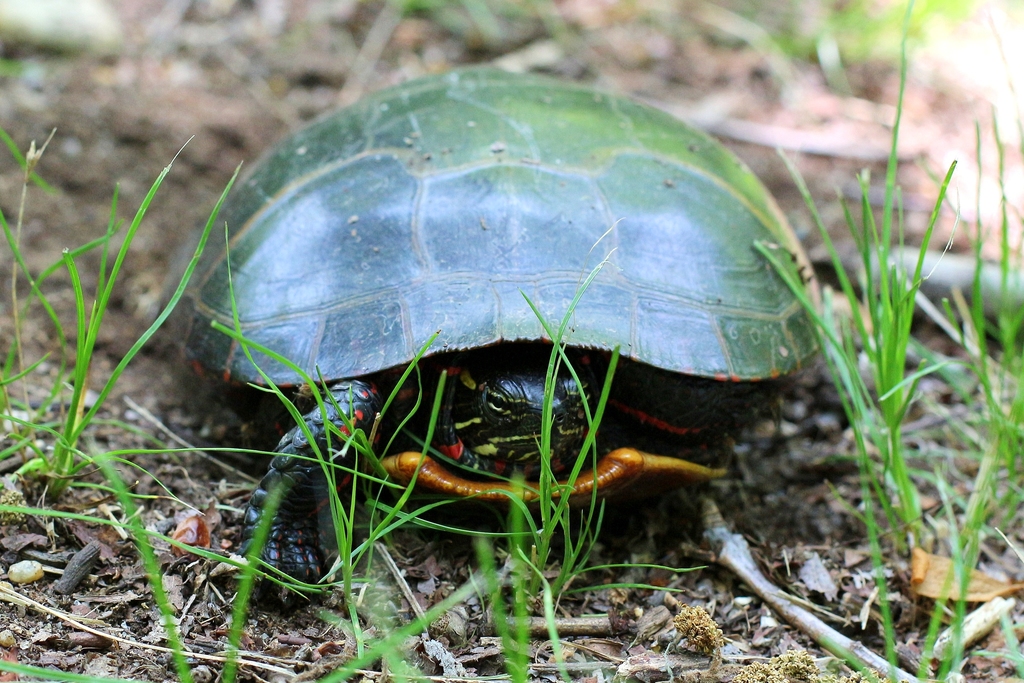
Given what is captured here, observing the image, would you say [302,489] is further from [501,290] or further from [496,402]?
[501,290]

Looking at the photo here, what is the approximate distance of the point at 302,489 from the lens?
7.14 feet

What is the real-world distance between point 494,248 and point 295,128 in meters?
2.37

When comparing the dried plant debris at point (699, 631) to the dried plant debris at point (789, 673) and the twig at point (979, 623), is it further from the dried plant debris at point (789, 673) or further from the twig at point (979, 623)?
the twig at point (979, 623)

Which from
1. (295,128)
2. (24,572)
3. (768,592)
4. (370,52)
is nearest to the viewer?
(24,572)

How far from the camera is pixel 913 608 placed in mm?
2293

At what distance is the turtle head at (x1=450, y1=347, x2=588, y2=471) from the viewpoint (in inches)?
87.6

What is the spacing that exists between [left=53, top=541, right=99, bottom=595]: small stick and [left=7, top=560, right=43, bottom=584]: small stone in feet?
0.15

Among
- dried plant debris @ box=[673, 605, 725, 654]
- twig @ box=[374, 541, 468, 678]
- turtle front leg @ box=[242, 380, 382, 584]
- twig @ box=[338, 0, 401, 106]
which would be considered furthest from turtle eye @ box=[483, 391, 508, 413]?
twig @ box=[338, 0, 401, 106]

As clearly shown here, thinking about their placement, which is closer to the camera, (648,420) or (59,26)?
(648,420)

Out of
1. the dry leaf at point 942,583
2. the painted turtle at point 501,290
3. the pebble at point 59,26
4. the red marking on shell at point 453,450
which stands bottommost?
the dry leaf at point 942,583

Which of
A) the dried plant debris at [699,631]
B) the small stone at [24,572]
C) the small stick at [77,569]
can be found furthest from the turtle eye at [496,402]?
the small stone at [24,572]

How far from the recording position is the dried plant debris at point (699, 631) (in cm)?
198

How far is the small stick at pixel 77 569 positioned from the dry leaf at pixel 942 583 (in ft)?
6.96

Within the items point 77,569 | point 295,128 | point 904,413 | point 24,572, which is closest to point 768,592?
point 904,413
